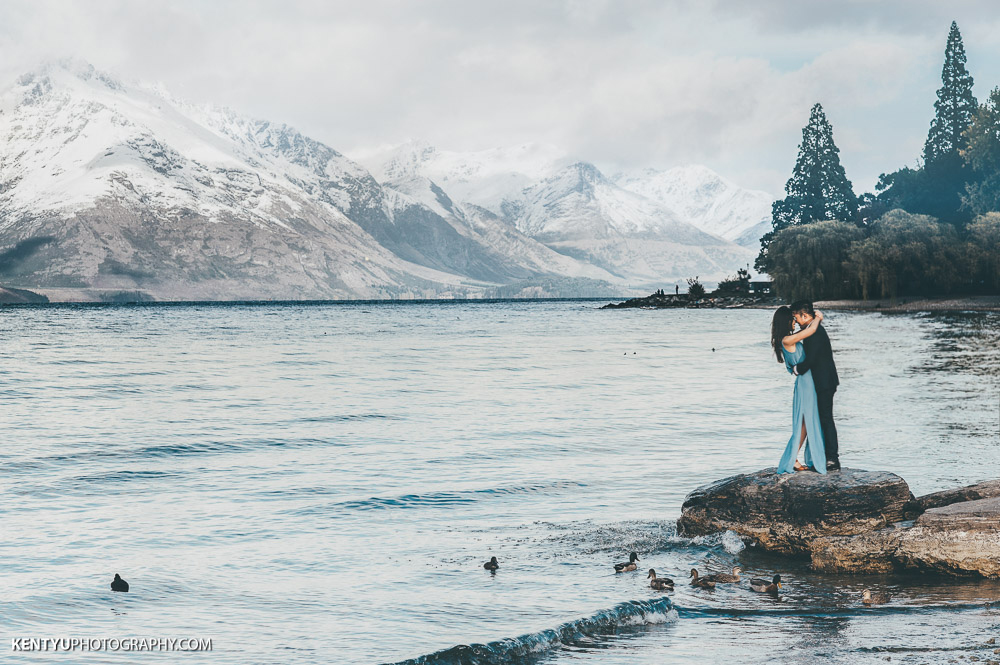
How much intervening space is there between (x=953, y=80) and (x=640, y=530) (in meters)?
160

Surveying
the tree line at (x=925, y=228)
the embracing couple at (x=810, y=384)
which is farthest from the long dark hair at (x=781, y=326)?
the tree line at (x=925, y=228)

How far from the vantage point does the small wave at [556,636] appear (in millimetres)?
11352

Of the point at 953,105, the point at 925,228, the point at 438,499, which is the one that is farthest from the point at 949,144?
the point at 438,499

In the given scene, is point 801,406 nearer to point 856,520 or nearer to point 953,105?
point 856,520

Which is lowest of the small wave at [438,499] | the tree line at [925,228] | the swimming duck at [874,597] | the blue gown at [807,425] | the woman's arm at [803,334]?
the swimming duck at [874,597]

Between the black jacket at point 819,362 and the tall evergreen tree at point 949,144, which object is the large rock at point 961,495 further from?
the tall evergreen tree at point 949,144

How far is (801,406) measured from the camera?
52.9 feet

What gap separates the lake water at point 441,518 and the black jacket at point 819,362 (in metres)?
2.96

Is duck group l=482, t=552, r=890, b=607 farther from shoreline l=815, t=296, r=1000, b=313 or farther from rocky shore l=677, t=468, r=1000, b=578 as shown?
shoreline l=815, t=296, r=1000, b=313

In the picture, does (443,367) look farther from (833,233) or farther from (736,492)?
(833,233)

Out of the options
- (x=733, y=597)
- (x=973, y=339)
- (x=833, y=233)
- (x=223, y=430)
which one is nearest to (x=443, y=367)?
(x=223, y=430)

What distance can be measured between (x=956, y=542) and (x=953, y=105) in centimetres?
16121

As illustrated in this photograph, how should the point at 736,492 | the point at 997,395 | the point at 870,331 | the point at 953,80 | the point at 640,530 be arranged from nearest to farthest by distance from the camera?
the point at 736,492 → the point at 640,530 → the point at 997,395 → the point at 870,331 → the point at 953,80

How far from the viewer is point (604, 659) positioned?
11.3 metres
